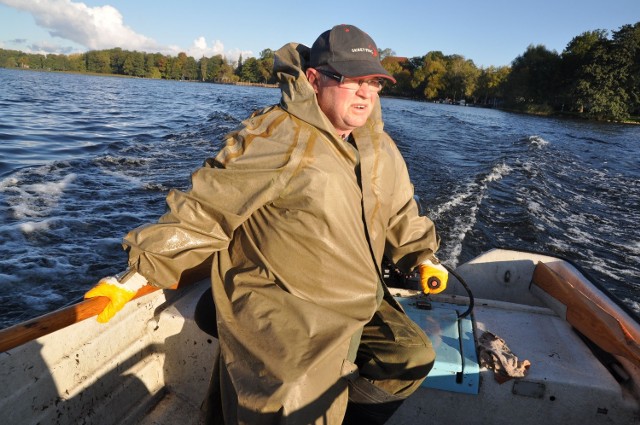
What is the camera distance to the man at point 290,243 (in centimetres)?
183

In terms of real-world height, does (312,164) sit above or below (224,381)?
above

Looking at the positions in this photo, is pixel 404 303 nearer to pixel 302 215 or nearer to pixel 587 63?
pixel 302 215

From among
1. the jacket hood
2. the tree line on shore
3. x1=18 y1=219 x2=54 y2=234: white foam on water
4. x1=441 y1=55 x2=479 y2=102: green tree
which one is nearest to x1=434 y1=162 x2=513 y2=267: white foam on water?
the jacket hood

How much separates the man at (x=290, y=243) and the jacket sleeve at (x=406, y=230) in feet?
1.11

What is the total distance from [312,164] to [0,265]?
565 centimetres

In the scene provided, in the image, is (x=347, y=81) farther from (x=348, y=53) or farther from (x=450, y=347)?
(x=450, y=347)

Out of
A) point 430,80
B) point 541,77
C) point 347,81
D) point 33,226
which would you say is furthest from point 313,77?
point 430,80

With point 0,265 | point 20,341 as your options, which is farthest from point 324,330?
point 0,265

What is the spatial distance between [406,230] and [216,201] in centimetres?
120

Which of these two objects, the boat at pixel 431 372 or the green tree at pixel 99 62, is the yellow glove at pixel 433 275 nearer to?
the boat at pixel 431 372

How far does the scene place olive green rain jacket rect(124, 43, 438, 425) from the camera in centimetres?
183

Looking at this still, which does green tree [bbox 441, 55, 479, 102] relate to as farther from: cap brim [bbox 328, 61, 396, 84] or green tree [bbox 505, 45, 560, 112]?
cap brim [bbox 328, 61, 396, 84]

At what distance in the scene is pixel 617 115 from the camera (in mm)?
50781

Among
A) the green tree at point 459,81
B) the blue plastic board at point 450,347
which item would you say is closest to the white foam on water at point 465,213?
the blue plastic board at point 450,347
